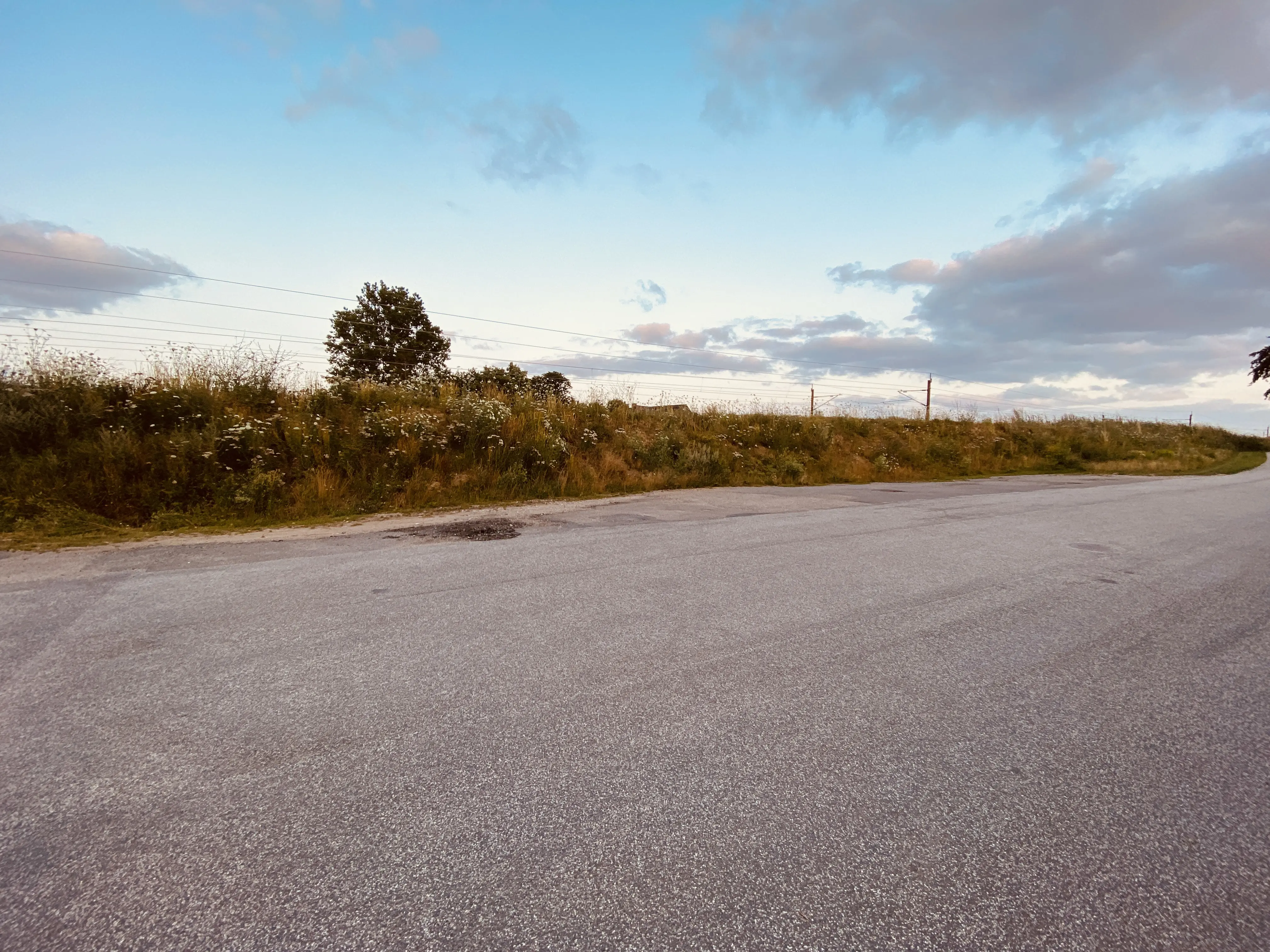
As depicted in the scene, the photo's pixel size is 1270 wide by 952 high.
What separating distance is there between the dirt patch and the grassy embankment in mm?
1481

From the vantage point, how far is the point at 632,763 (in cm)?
220

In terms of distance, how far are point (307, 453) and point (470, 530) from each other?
3970mm

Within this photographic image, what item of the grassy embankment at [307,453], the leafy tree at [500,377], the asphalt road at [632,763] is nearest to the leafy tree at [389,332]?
the leafy tree at [500,377]

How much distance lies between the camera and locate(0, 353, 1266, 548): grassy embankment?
294 inches

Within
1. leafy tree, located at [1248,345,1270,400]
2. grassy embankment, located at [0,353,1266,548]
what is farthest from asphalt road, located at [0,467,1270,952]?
leafy tree, located at [1248,345,1270,400]

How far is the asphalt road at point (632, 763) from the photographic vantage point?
62.2 inches

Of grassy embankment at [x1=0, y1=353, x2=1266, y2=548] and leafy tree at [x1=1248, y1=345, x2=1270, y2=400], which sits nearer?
grassy embankment at [x1=0, y1=353, x2=1266, y2=548]

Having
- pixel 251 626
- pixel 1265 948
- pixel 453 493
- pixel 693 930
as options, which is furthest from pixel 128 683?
pixel 453 493

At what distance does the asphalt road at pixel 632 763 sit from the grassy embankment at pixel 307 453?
335 cm

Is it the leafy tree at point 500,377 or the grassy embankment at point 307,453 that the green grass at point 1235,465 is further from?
the leafy tree at point 500,377

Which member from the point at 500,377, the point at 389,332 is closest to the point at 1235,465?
the point at 500,377

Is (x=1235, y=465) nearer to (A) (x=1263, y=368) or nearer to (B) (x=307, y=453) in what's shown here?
(A) (x=1263, y=368)

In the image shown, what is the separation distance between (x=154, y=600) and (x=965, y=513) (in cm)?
882

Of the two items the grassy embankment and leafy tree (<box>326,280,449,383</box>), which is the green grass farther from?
leafy tree (<box>326,280,449,383</box>)
